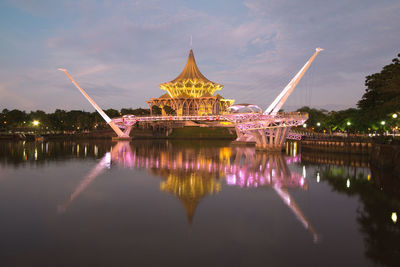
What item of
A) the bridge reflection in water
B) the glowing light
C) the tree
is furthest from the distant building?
the glowing light

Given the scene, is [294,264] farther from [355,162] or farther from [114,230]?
[355,162]

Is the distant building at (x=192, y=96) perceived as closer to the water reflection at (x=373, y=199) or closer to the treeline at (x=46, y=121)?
the treeline at (x=46, y=121)

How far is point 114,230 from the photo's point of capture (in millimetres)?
11609

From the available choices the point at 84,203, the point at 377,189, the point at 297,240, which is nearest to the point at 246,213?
the point at 297,240

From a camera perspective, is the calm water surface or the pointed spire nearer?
the calm water surface

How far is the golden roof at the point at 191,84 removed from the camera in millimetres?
96188

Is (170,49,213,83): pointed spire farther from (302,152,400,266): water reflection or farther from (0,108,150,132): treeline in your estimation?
(302,152,400,266): water reflection

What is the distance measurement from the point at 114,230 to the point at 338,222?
812 centimetres

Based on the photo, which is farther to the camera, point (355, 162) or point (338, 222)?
point (355, 162)

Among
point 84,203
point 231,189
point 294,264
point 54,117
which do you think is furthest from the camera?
point 54,117

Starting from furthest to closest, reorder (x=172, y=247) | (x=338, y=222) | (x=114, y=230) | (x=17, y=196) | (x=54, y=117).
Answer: (x=54, y=117) → (x=17, y=196) → (x=338, y=222) → (x=114, y=230) → (x=172, y=247)

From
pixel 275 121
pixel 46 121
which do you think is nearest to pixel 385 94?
pixel 275 121

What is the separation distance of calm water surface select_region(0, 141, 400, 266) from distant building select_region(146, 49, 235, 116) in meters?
73.7

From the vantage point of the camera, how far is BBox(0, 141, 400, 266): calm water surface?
9.53 meters
